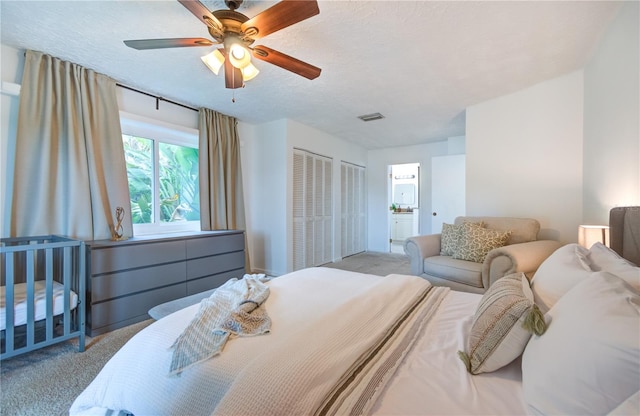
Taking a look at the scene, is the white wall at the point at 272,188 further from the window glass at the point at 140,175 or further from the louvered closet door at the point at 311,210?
the window glass at the point at 140,175

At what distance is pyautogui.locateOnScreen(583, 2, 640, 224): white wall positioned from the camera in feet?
5.40

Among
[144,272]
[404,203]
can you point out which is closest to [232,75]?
[144,272]

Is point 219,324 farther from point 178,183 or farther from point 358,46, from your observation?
point 178,183

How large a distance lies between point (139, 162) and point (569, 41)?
4225 mm

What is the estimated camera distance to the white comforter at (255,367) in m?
0.71

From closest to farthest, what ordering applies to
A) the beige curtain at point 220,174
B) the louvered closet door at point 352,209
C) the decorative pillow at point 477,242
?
the decorative pillow at point 477,242, the beige curtain at point 220,174, the louvered closet door at point 352,209

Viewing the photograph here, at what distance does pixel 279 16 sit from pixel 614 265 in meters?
1.89

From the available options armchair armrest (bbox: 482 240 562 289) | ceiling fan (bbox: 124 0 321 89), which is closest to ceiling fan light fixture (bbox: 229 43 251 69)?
ceiling fan (bbox: 124 0 321 89)

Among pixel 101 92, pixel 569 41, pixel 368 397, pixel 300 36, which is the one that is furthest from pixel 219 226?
pixel 569 41

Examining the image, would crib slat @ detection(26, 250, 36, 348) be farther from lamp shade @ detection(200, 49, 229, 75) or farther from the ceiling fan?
lamp shade @ detection(200, 49, 229, 75)

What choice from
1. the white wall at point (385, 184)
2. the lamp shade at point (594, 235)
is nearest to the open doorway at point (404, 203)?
the white wall at point (385, 184)

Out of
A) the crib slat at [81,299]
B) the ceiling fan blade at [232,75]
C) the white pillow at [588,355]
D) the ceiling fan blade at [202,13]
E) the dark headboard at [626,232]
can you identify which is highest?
the ceiling fan blade at [202,13]

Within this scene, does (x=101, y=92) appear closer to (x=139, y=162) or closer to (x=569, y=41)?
(x=139, y=162)

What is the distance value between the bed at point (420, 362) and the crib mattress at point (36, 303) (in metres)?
1.29
